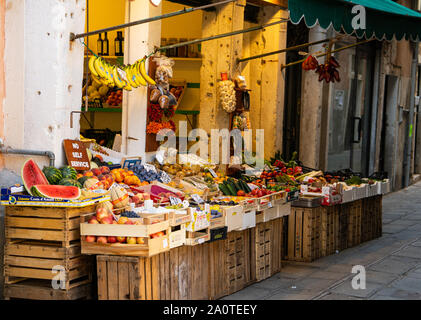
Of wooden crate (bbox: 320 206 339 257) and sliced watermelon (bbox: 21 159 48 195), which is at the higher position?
sliced watermelon (bbox: 21 159 48 195)

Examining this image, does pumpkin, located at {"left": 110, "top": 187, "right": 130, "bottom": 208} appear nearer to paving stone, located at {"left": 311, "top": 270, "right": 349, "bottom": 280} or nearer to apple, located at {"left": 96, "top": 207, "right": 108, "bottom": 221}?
apple, located at {"left": 96, "top": 207, "right": 108, "bottom": 221}

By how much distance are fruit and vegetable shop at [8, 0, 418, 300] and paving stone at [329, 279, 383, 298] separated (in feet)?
2.92

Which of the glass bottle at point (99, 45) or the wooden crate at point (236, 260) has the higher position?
the glass bottle at point (99, 45)

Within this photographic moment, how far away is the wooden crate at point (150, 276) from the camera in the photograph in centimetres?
554

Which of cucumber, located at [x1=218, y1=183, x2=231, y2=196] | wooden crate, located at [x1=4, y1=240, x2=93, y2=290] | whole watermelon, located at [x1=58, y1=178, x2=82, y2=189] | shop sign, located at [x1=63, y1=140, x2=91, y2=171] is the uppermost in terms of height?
shop sign, located at [x1=63, y1=140, x2=91, y2=171]

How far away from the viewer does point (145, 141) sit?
8906 millimetres

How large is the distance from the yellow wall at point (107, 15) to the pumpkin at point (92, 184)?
451cm

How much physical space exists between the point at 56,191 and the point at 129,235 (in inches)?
32.2

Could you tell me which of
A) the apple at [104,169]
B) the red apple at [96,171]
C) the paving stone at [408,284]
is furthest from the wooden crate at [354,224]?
the red apple at [96,171]

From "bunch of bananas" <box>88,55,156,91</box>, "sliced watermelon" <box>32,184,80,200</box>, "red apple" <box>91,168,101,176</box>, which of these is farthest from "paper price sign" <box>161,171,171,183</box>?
"sliced watermelon" <box>32,184,80,200</box>

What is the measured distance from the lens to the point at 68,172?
21.0ft

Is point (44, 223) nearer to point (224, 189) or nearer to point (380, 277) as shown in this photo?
point (224, 189)

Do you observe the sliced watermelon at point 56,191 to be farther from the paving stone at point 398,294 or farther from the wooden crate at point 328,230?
the wooden crate at point 328,230

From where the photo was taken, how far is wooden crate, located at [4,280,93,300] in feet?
18.6
